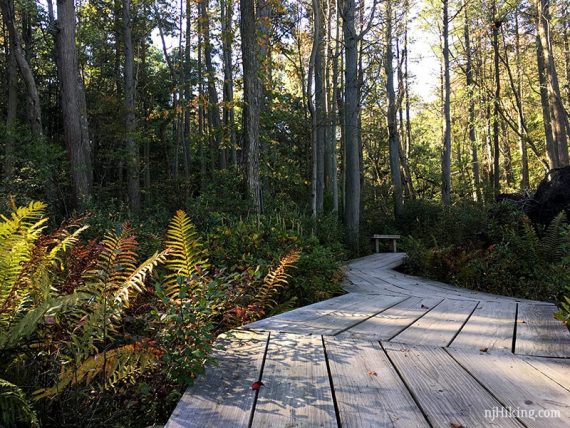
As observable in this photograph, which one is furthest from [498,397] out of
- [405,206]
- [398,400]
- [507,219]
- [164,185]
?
[164,185]

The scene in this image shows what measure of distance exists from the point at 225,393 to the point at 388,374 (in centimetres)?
77

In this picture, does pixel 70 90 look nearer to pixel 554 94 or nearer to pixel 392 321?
pixel 392 321

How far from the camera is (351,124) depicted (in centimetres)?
1122

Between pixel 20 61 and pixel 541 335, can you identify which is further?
pixel 20 61

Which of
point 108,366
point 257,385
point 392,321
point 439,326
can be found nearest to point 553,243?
point 439,326

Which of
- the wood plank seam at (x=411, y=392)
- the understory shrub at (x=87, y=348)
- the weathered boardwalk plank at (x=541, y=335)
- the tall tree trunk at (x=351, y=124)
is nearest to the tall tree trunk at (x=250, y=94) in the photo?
the tall tree trunk at (x=351, y=124)

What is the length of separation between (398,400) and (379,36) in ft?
60.3

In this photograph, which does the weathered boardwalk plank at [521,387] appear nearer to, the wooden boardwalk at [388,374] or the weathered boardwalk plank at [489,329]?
the wooden boardwalk at [388,374]

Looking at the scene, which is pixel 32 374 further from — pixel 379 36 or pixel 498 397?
pixel 379 36

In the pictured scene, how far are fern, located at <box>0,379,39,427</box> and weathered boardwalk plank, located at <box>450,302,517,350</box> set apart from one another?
6.86 feet

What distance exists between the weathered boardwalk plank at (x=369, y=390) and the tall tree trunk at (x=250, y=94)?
547 centimetres

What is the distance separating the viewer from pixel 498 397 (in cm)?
161

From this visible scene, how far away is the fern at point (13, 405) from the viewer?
1.47 m

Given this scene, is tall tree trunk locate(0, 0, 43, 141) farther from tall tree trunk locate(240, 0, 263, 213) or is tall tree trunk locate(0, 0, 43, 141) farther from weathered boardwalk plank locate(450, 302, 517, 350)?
weathered boardwalk plank locate(450, 302, 517, 350)
